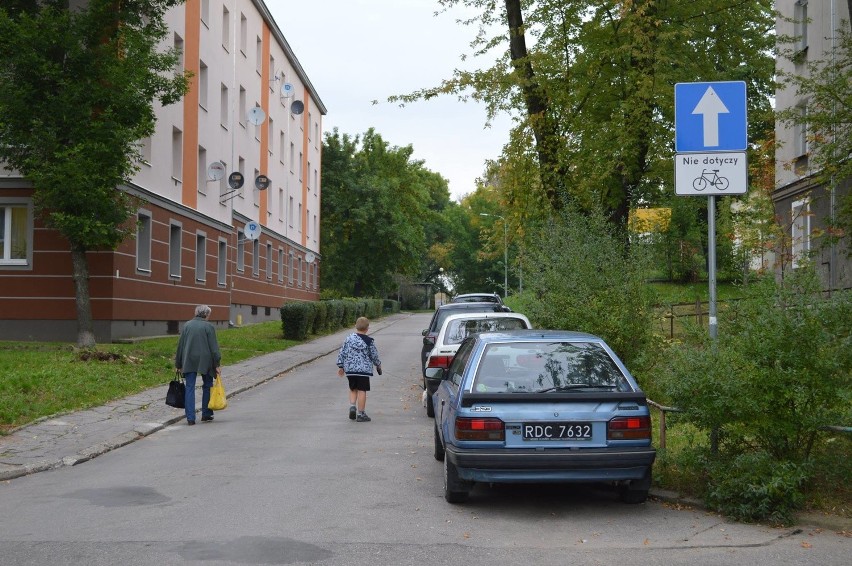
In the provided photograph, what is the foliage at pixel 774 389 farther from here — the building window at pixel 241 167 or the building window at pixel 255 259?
the building window at pixel 255 259

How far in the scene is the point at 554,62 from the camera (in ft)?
61.3

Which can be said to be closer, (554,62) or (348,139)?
(554,62)

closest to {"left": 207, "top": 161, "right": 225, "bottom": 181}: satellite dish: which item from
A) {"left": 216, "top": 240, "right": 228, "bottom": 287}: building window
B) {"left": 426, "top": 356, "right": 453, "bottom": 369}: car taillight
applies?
{"left": 216, "top": 240, "right": 228, "bottom": 287}: building window

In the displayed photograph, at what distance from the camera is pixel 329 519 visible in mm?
7219

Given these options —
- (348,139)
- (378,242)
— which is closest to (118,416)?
(378,242)

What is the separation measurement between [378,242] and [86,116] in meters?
45.8

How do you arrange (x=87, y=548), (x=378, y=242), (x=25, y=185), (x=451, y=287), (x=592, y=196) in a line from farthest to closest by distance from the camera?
(x=451, y=287) < (x=378, y=242) < (x=25, y=185) < (x=592, y=196) < (x=87, y=548)

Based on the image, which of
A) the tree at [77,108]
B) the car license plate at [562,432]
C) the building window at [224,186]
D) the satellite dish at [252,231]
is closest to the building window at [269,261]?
the satellite dish at [252,231]

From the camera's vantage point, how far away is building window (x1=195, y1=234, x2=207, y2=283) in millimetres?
33031

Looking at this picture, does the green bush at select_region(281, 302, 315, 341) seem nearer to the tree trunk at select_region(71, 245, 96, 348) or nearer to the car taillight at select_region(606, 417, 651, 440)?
the tree trunk at select_region(71, 245, 96, 348)

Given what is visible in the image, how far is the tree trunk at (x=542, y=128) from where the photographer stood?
740 inches

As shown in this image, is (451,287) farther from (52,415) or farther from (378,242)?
(52,415)

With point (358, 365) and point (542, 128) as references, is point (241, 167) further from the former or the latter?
point (358, 365)

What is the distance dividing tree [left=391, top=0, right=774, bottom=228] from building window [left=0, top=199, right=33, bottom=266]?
35.7 feet
